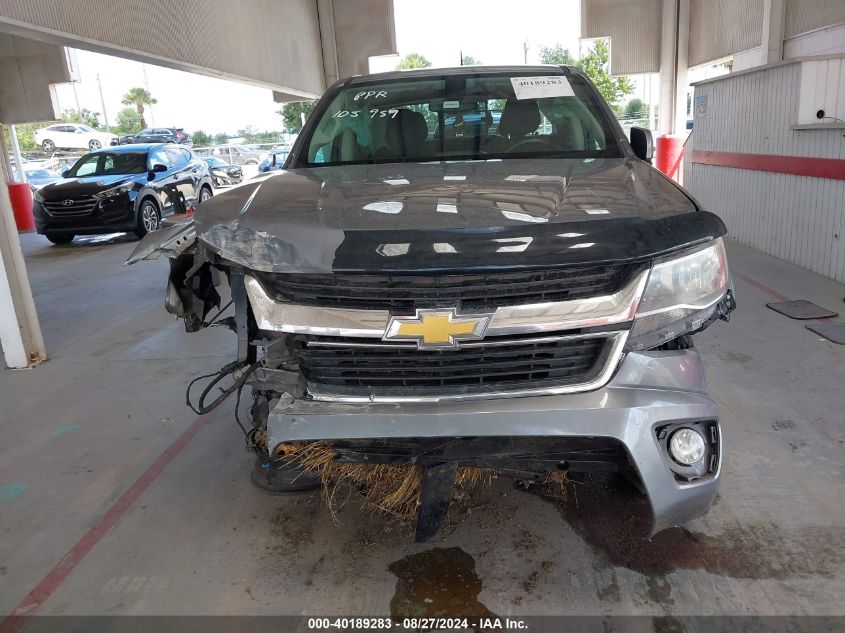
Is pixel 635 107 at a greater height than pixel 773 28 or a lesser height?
lesser

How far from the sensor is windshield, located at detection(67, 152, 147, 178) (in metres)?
11.5

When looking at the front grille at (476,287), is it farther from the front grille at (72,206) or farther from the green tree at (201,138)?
the green tree at (201,138)

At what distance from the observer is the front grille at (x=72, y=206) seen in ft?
35.1

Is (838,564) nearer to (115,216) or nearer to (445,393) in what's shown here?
(445,393)

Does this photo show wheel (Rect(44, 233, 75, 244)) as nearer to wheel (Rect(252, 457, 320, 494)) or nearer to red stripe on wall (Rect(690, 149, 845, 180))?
wheel (Rect(252, 457, 320, 494))

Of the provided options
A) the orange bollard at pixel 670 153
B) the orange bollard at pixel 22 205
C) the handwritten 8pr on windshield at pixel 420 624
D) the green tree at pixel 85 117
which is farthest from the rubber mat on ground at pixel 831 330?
the green tree at pixel 85 117

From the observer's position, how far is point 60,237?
1128 cm

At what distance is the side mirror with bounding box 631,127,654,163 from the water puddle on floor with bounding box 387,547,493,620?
211 centimetres

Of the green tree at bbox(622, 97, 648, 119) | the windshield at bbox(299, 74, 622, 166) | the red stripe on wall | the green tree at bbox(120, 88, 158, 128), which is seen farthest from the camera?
the green tree at bbox(120, 88, 158, 128)

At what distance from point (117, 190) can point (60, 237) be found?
1.47 m

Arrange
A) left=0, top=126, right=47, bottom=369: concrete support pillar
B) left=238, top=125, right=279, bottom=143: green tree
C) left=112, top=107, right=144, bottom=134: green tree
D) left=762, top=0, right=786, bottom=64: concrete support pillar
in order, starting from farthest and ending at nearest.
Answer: left=112, top=107, right=144, bottom=134: green tree, left=238, top=125, right=279, bottom=143: green tree, left=762, top=0, right=786, bottom=64: concrete support pillar, left=0, top=126, right=47, bottom=369: concrete support pillar

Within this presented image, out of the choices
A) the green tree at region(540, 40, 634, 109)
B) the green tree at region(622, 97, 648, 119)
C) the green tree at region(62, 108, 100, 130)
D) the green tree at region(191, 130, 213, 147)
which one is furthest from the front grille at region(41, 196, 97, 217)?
the green tree at region(62, 108, 100, 130)

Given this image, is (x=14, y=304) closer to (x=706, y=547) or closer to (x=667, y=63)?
(x=706, y=547)

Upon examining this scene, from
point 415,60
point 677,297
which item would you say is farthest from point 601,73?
point 677,297
